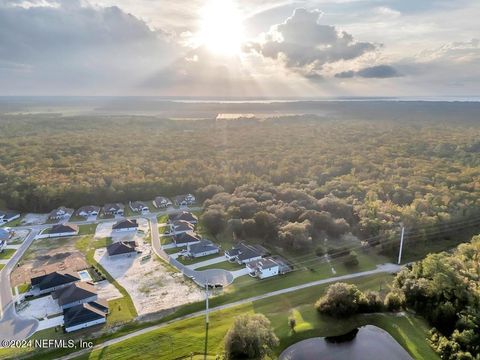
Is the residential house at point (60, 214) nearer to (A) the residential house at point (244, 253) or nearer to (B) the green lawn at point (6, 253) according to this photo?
(B) the green lawn at point (6, 253)

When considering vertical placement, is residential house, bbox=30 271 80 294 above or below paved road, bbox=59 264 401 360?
above

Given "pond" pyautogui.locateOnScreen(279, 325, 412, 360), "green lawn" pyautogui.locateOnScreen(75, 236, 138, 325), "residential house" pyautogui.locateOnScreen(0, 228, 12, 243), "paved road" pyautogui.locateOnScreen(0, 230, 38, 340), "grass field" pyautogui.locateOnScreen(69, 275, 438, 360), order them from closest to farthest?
"grass field" pyautogui.locateOnScreen(69, 275, 438, 360) → "pond" pyautogui.locateOnScreen(279, 325, 412, 360) → "paved road" pyautogui.locateOnScreen(0, 230, 38, 340) → "green lawn" pyautogui.locateOnScreen(75, 236, 138, 325) → "residential house" pyautogui.locateOnScreen(0, 228, 12, 243)

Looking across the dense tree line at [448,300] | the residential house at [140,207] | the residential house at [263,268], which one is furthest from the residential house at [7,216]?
the dense tree line at [448,300]

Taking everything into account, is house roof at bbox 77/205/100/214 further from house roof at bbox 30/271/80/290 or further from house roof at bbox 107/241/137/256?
house roof at bbox 30/271/80/290

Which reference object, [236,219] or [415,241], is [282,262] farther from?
[415,241]

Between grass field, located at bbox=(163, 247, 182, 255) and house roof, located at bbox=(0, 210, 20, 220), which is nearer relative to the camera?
grass field, located at bbox=(163, 247, 182, 255)

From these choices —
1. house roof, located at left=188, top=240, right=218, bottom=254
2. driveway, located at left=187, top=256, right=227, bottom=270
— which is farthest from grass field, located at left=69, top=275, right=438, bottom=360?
house roof, located at left=188, top=240, right=218, bottom=254
